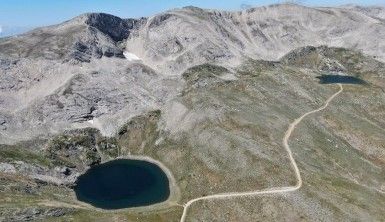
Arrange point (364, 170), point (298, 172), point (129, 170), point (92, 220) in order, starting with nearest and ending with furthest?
point (92, 220) → point (298, 172) → point (364, 170) → point (129, 170)

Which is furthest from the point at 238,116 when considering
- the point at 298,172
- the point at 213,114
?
the point at 298,172

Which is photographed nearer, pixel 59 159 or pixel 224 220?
pixel 224 220

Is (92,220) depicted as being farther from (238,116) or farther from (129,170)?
(238,116)

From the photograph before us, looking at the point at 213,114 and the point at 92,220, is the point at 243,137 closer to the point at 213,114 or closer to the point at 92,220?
the point at 213,114

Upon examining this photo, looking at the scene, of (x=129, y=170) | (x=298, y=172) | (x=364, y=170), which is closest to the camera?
(x=298, y=172)

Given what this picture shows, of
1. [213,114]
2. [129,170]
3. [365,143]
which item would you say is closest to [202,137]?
[213,114]

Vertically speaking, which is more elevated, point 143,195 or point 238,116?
point 238,116
